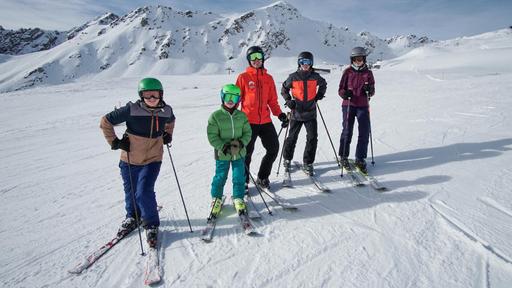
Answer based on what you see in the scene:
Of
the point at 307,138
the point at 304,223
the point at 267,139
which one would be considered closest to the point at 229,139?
the point at 267,139

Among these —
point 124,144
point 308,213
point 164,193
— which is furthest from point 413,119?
point 124,144

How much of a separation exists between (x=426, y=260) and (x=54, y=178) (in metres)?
6.62

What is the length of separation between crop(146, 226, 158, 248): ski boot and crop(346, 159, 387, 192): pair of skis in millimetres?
3154

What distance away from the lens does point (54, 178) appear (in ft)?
20.0

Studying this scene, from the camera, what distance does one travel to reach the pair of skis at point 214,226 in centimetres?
363

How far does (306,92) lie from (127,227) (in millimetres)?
3371

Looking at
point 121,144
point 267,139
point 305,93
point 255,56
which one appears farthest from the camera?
point 305,93

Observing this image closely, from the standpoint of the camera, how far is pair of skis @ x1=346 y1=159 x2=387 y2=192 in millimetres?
4742

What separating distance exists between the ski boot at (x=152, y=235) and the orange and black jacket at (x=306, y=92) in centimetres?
286

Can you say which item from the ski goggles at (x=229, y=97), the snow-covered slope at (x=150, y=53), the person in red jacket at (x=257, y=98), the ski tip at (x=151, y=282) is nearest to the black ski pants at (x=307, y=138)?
the person in red jacket at (x=257, y=98)

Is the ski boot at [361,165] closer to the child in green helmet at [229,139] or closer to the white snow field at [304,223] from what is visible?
the white snow field at [304,223]

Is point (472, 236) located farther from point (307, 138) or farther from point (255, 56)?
point (255, 56)

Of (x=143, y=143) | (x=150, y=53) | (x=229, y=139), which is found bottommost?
(x=229, y=139)

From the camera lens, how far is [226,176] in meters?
4.14
